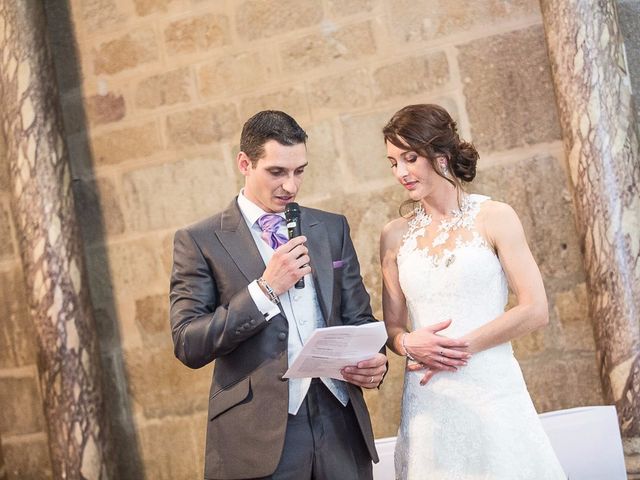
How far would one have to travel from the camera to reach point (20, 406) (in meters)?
4.71

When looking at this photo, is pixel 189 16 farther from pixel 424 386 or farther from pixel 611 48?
pixel 424 386

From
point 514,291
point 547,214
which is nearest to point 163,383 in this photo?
point 547,214

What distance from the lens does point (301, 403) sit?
Result: 2467 millimetres

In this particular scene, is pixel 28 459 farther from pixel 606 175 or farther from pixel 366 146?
pixel 606 175

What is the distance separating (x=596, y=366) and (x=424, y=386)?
1.55 metres

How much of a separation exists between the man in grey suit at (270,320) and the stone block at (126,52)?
214 cm

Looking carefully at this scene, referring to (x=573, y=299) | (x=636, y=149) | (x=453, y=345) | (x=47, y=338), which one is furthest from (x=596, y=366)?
(x=47, y=338)

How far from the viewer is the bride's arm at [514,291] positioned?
8.77 ft

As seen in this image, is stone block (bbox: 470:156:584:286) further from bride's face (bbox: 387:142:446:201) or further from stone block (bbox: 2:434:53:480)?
stone block (bbox: 2:434:53:480)

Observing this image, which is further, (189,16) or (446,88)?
(189,16)

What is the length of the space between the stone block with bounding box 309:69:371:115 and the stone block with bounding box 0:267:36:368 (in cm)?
194

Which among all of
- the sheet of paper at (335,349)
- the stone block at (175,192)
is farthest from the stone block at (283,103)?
the sheet of paper at (335,349)

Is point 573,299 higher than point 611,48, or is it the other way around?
point 611,48

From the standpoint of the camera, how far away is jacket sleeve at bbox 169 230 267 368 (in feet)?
7.80
